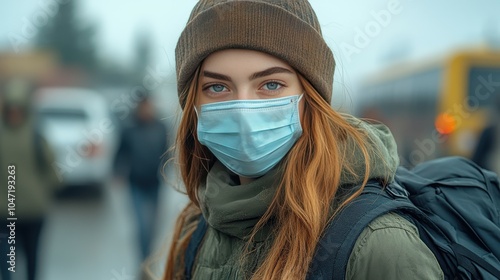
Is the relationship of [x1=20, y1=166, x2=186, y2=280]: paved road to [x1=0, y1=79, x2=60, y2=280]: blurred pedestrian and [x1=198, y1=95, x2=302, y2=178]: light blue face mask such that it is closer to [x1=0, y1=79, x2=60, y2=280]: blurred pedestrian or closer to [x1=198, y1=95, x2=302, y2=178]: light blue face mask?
[x1=0, y1=79, x2=60, y2=280]: blurred pedestrian

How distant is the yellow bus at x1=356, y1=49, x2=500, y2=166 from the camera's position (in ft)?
31.6

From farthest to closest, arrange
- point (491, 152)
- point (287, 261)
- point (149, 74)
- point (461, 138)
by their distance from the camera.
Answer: point (461, 138)
point (491, 152)
point (149, 74)
point (287, 261)

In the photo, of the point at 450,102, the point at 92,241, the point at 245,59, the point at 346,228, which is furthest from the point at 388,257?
the point at 450,102

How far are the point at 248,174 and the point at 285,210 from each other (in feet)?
0.64

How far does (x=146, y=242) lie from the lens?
611 centimetres

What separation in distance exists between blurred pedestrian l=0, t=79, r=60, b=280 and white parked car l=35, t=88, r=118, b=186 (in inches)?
180

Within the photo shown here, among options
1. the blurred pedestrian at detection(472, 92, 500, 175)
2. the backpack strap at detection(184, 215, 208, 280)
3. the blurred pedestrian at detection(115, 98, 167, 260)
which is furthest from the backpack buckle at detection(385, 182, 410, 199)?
the blurred pedestrian at detection(472, 92, 500, 175)

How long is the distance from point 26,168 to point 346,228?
3403mm

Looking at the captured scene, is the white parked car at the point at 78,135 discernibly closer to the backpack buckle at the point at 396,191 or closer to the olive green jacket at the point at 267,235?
the olive green jacket at the point at 267,235

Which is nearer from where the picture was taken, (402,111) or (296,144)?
(296,144)

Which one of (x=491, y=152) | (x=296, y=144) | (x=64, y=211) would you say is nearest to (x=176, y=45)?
(x=296, y=144)

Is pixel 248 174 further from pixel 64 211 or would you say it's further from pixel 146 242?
pixel 64 211

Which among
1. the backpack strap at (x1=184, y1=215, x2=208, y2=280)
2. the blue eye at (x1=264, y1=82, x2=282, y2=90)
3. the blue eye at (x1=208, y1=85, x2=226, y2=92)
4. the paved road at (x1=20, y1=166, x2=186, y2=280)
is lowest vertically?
the paved road at (x1=20, y1=166, x2=186, y2=280)

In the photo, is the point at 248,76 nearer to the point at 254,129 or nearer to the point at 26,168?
the point at 254,129
